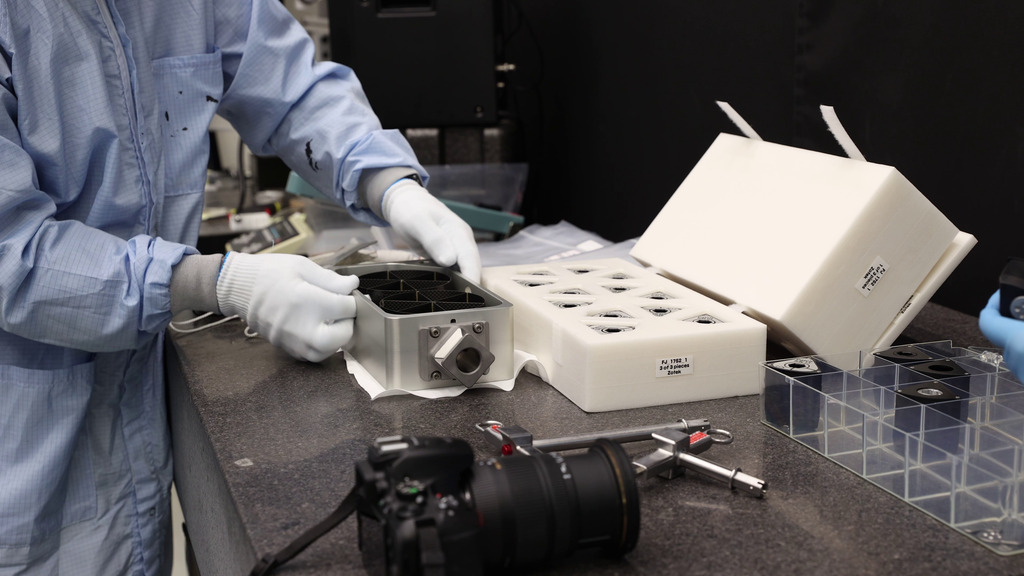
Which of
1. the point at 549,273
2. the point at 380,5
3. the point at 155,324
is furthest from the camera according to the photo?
the point at 380,5

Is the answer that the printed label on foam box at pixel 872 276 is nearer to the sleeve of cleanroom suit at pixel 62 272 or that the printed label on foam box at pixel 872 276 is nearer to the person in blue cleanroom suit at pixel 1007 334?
the person in blue cleanroom suit at pixel 1007 334

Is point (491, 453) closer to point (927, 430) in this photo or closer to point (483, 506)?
point (483, 506)

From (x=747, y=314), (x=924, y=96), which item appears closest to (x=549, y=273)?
(x=747, y=314)

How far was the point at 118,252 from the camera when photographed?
102 cm

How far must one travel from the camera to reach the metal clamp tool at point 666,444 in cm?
79

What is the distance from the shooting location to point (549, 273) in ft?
4.23

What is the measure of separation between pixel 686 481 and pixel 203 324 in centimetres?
88

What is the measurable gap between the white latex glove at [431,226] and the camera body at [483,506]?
58 centimetres

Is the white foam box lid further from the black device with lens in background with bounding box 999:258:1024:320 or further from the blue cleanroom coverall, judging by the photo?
the blue cleanroom coverall

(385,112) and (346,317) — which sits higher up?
(385,112)

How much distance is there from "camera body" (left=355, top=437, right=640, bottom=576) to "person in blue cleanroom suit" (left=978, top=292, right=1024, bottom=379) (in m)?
0.33

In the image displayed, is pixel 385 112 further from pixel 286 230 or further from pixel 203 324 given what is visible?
pixel 203 324

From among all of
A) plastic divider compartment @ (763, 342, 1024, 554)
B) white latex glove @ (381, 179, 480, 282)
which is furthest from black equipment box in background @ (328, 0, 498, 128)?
plastic divider compartment @ (763, 342, 1024, 554)

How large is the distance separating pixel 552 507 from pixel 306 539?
0.65 ft
